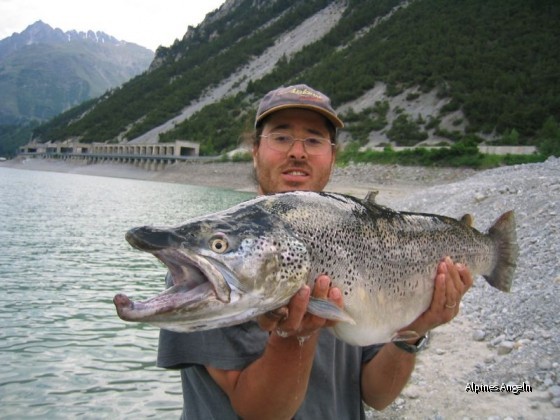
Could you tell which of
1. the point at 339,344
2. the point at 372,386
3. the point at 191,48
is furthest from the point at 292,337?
the point at 191,48

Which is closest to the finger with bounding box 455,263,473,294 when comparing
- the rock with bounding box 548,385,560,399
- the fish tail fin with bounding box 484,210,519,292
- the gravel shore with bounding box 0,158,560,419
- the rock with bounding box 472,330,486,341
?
the fish tail fin with bounding box 484,210,519,292

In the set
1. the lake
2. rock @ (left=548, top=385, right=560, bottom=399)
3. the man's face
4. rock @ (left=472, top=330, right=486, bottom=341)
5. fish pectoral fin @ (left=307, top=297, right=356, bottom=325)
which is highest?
the man's face

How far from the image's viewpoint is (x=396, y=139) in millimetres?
56906

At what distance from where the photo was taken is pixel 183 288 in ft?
7.06

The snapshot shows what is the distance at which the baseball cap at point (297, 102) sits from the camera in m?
3.28

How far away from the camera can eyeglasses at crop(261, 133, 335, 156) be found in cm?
334

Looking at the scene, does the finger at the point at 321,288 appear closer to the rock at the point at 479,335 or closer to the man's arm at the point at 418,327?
the man's arm at the point at 418,327

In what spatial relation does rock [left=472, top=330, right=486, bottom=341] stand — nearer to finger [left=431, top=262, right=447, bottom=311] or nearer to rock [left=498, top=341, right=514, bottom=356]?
rock [left=498, top=341, right=514, bottom=356]

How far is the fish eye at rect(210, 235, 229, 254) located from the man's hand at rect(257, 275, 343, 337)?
36 cm

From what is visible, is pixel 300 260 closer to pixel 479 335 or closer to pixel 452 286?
pixel 452 286

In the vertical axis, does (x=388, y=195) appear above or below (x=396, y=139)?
below

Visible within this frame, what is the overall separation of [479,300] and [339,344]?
604 cm

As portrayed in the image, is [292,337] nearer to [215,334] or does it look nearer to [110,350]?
[215,334]

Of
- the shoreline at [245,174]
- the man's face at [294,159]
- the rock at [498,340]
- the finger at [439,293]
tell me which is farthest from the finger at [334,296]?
the rock at [498,340]
